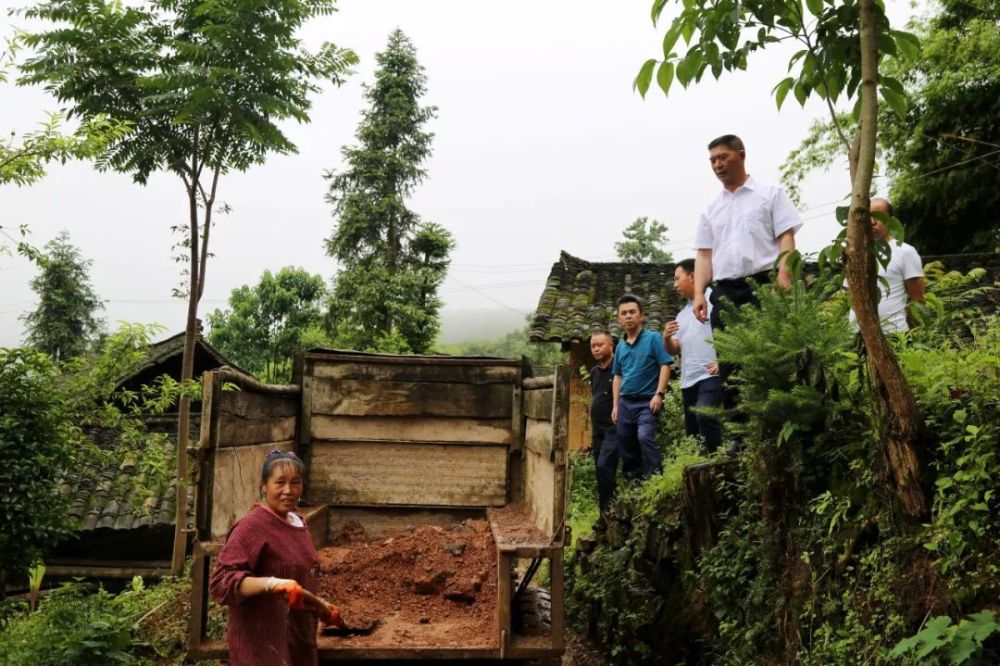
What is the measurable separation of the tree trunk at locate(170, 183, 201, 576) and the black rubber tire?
5026 mm

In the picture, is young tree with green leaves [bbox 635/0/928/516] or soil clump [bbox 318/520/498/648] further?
soil clump [bbox 318/520/498/648]

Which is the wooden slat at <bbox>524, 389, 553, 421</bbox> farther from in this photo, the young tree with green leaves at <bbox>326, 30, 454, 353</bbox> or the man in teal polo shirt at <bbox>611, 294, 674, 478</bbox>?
the young tree with green leaves at <bbox>326, 30, 454, 353</bbox>

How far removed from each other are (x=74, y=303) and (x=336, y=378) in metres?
30.5

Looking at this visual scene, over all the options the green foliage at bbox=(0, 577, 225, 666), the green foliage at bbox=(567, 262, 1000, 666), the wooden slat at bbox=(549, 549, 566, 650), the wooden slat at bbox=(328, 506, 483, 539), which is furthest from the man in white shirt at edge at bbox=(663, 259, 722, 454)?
the green foliage at bbox=(0, 577, 225, 666)

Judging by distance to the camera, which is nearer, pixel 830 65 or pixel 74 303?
pixel 830 65

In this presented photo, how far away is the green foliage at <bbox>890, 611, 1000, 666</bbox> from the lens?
7.74 feet

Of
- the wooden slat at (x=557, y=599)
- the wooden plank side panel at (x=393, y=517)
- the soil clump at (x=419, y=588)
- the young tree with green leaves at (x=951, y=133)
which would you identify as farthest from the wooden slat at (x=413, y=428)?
the young tree with green leaves at (x=951, y=133)

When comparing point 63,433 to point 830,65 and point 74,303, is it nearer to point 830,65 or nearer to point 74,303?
point 830,65

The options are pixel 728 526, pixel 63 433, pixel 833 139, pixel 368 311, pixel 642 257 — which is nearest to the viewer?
pixel 728 526

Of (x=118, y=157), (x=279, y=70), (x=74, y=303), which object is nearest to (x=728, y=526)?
(x=279, y=70)

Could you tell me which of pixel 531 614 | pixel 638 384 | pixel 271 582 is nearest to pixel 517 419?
pixel 638 384

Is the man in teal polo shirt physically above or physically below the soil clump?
above

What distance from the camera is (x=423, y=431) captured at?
558cm

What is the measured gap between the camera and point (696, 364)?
5652 millimetres
